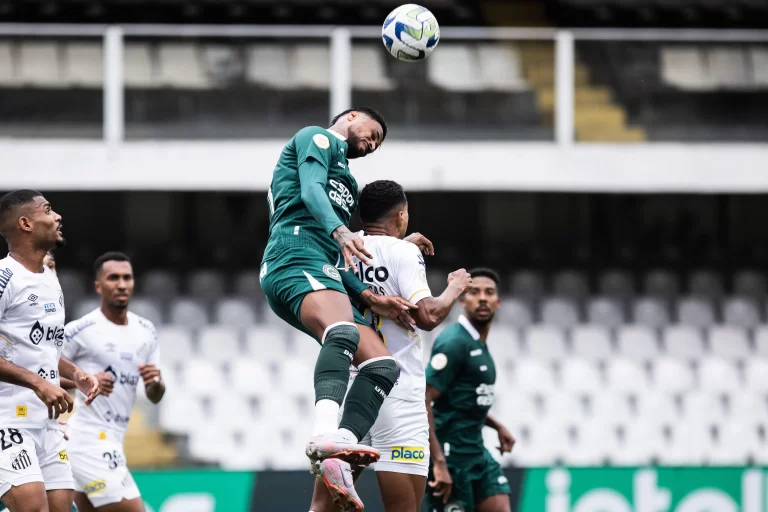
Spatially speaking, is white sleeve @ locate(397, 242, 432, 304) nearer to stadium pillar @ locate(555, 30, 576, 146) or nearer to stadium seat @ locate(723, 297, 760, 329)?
stadium pillar @ locate(555, 30, 576, 146)

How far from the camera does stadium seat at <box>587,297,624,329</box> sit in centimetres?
1374

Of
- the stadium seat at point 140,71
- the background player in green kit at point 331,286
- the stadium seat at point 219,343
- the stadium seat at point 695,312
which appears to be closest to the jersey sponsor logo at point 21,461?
the background player in green kit at point 331,286

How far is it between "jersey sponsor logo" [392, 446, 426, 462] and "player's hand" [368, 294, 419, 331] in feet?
2.02

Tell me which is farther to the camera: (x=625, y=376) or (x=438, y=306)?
(x=625, y=376)

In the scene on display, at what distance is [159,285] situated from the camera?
13.8m

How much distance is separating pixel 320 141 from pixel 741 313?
30.9 ft

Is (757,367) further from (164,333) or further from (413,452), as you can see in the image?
(413,452)

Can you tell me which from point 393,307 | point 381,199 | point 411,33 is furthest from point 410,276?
point 411,33

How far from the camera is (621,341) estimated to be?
44.2 ft

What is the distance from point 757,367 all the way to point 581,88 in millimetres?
3644

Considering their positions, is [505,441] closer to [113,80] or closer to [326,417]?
[326,417]

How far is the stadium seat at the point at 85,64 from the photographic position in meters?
12.5

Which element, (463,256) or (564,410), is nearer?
(564,410)

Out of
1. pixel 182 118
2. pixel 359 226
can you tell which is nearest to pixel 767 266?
pixel 359 226
